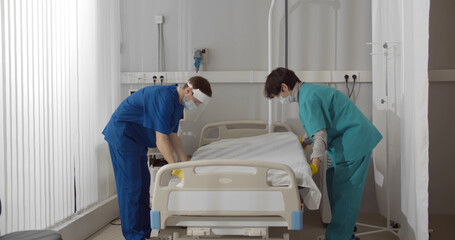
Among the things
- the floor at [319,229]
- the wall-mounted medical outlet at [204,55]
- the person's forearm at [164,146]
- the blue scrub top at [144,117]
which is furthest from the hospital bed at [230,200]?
the wall-mounted medical outlet at [204,55]

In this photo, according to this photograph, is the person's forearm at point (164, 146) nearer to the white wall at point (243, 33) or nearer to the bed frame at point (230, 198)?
the bed frame at point (230, 198)

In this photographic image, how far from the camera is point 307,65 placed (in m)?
3.18

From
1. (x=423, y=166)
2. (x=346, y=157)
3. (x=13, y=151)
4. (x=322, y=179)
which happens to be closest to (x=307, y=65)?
(x=322, y=179)

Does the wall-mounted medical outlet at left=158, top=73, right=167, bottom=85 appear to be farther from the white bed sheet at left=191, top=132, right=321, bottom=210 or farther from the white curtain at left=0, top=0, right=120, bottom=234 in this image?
the white bed sheet at left=191, top=132, right=321, bottom=210

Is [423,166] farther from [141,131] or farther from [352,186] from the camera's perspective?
[141,131]

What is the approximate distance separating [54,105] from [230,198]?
1.37m

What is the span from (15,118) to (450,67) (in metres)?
3.30

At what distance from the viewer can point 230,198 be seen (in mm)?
1590

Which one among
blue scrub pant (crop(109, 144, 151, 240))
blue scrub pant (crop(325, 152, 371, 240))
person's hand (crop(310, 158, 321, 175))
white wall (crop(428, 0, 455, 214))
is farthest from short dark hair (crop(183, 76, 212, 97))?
white wall (crop(428, 0, 455, 214))

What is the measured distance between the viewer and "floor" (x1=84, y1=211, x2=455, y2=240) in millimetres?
2582

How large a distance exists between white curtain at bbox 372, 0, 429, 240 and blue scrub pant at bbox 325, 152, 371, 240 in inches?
11.4

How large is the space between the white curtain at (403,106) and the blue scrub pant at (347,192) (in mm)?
289

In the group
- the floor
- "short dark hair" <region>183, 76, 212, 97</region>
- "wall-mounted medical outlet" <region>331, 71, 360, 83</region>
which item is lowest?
the floor

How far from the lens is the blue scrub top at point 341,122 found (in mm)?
2027
